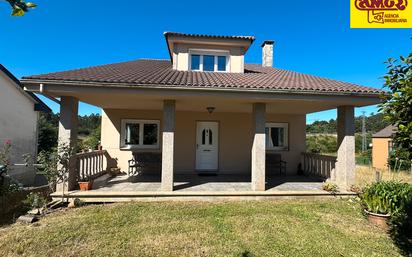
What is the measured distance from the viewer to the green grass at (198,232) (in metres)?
4.09

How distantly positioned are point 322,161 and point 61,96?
32.3 ft

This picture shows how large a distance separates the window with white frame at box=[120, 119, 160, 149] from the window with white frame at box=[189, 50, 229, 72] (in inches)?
124

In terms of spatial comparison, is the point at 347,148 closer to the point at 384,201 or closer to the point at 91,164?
the point at 384,201

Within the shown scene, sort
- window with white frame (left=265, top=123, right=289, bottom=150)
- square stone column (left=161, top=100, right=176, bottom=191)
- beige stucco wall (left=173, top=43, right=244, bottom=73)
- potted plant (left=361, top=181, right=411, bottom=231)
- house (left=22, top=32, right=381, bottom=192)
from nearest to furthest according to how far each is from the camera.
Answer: potted plant (left=361, top=181, right=411, bottom=231), square stone column (left=161, top=100, right=176, bottom=191), house (left=22, top=32, right=381, bottom=192), beige stucco wall (left=173, top=43, right=244, bottom=73), window with white frame (left=265, top=123, right=289, bottom=150)

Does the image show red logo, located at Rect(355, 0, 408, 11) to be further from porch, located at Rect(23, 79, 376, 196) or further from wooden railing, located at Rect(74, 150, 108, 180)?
wooden railing, located at Rect(74, 150, 108, 180)

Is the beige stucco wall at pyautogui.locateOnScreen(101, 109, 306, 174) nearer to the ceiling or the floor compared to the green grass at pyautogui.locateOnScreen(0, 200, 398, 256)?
nearer to the ceiling

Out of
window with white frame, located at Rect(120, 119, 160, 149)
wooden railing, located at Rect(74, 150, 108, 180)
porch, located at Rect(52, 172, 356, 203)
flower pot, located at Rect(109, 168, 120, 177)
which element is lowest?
porch, located at Rect(52, 172, 356, 203)

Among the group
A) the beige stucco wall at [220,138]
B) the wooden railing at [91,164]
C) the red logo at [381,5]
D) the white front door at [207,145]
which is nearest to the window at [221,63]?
the beige stucco wall at [220,138]

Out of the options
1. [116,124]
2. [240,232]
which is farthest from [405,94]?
[116,124]

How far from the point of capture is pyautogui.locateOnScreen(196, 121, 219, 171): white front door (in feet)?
35.0

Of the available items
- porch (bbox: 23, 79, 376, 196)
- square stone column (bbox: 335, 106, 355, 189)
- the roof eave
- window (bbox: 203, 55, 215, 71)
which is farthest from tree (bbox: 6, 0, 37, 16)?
window (bbox: 203, 55, 215, 71)

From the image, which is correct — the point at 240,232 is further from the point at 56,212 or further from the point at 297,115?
the point at 297,115

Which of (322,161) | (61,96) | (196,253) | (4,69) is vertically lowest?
(196,253)

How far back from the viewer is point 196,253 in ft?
13.1
